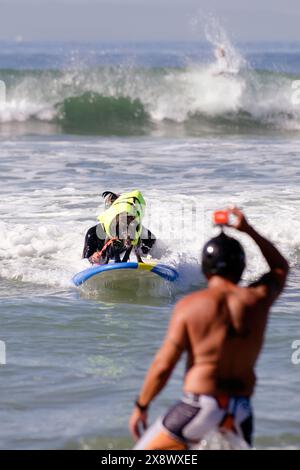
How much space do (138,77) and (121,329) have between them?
22247mm

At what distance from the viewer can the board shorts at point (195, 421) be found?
15.3 ft

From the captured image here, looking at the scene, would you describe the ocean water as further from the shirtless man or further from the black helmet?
the black helmet

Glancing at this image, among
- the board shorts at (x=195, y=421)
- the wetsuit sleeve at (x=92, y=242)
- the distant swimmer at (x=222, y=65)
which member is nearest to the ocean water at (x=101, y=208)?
the distant swimmer at (x=222, y=65)

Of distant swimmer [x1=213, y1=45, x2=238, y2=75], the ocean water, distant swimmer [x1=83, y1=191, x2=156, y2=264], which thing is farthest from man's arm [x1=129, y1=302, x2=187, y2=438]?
distant swimmer [x1=213, y1=45, x2=238, y2=75]

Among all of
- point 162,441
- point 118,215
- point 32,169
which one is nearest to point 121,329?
point 118,215

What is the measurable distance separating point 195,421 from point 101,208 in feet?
34.7

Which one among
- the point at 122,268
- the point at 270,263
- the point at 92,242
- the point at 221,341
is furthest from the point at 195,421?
the point at 92,242

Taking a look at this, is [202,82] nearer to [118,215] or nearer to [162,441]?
[118,215]

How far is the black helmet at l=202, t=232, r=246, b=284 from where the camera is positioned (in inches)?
189

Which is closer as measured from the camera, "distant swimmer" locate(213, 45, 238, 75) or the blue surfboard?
the blue surfboard

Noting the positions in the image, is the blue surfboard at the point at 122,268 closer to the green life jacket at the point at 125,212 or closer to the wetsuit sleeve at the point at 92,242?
the green life jacket at the point at 125,212

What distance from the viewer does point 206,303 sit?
15.4 feet

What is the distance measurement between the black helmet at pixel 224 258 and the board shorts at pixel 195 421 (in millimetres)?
572

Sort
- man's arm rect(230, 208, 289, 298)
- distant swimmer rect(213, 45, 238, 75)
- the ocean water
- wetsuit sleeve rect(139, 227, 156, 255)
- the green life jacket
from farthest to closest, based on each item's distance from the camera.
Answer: distant swimmer rect(213, 45, 238, 75) → wetsuit sleeve rect(139, 227, 156, 255) → the green life jacket → the ocean water → man's arm rect(230, 208, 289, 298)
